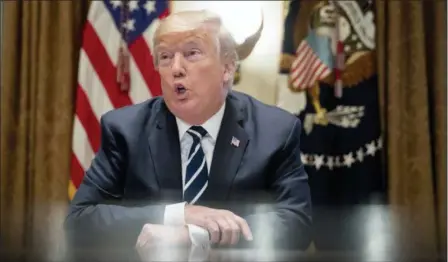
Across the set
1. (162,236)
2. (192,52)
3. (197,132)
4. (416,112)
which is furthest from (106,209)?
(416,112)

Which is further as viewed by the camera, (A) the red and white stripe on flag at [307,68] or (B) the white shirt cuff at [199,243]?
(A) the red and white stripe on flag at [307,68]

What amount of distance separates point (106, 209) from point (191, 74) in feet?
1.02

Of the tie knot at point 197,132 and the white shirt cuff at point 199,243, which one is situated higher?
the tie knot at point 197,132

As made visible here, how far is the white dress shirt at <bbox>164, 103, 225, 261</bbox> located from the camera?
1231 millimetres

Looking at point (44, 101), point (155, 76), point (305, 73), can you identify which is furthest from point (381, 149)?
point (44, 101)

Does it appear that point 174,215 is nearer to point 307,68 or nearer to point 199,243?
point 199,243

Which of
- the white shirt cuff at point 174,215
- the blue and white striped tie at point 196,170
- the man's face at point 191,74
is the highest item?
the man's face at point 191,74

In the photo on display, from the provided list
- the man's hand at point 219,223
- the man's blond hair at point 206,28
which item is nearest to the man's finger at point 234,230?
the man's hand at point 219,223

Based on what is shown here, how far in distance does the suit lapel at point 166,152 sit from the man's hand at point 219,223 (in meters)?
0.05

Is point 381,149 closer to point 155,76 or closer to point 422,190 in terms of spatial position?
point 422,190

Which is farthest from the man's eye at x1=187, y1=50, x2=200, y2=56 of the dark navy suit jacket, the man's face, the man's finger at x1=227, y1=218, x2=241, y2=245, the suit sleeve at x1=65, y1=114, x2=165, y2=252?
the man's finger at x1=227, y1=218, x2=241, y2=245

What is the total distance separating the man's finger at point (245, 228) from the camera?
1255 millimetres

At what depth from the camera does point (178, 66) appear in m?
1.27

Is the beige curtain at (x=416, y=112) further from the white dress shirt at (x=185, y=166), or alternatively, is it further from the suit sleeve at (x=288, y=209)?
the white dress shirt at (x=185, y=166)
